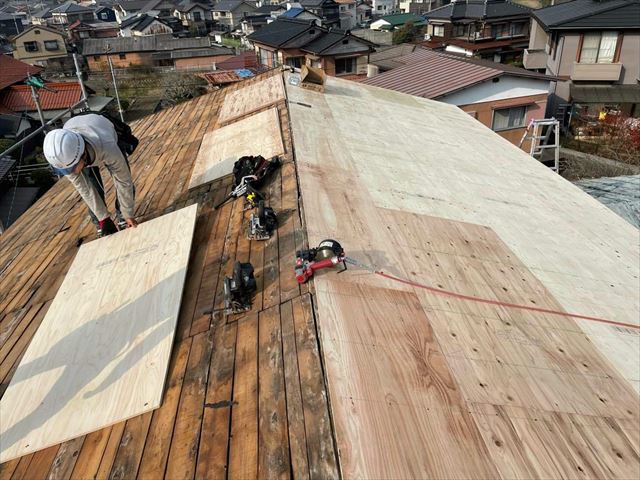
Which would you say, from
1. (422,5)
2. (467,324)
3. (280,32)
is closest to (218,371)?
(467,324)

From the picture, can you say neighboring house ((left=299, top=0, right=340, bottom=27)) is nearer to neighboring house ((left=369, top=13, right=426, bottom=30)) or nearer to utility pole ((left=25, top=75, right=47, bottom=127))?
neighboring house ((left=369, top=13, right=426, bottom=30))

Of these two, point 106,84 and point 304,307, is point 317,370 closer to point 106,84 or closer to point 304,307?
point 304,307

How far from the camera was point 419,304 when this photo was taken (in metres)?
3.90

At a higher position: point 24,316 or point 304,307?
point 304,307

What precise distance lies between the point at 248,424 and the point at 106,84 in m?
47.1

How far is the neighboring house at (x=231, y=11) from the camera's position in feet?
231

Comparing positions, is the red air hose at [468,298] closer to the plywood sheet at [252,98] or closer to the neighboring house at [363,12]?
the plywood sheet at [252,98]

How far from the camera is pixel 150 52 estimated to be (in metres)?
46.4

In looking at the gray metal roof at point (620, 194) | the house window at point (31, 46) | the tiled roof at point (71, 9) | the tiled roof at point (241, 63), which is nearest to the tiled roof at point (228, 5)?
the tiled roof at point (71, 9)

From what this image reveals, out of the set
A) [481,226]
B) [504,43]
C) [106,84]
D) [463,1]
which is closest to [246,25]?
[106,84]

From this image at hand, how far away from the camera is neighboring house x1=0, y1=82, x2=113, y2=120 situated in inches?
1145

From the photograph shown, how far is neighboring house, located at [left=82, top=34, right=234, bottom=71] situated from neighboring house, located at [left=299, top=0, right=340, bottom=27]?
21.3 metres

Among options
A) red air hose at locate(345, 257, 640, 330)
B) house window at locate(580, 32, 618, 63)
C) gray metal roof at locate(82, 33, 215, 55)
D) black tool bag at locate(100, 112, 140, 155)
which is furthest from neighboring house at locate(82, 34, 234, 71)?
red air hose at locate(345, 257, 640, 330)

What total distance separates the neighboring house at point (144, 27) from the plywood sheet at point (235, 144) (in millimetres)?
60238
